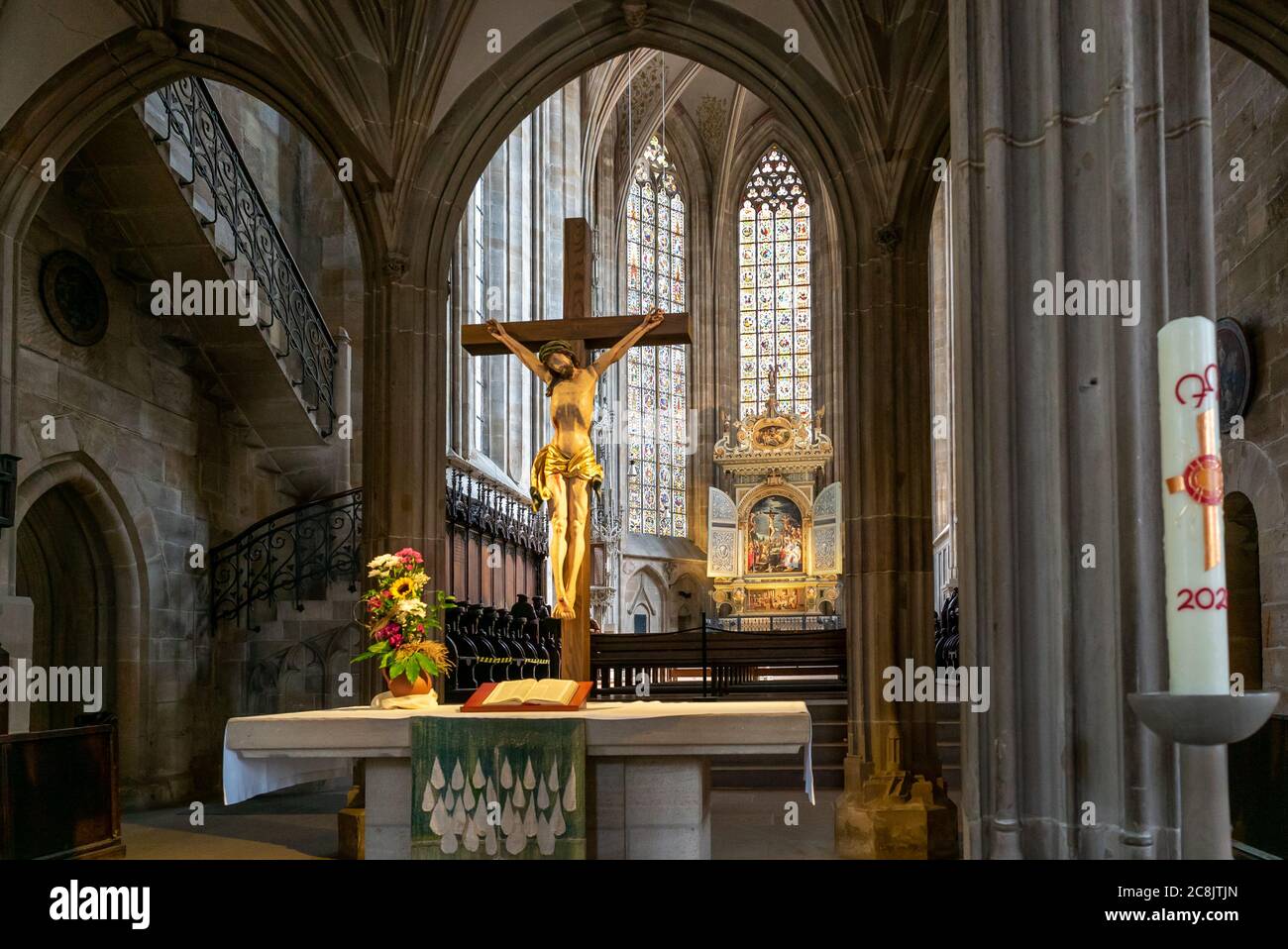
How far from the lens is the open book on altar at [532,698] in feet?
16.7

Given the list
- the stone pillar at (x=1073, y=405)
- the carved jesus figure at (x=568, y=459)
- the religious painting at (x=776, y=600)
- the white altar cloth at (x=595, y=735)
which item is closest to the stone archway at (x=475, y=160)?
the carved jesus figure at (x=568, y=459)

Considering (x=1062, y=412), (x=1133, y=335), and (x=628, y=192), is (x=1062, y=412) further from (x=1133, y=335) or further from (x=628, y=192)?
(x=628, y=192)

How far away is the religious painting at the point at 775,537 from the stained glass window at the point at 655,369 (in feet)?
5.53

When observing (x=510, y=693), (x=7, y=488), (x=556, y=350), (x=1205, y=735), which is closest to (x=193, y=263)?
(x=7, y=488)

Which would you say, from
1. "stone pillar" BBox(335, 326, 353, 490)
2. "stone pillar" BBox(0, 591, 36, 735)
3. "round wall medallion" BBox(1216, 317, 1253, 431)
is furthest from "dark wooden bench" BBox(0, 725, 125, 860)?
"round wall medallion" BBox(1216, 317, 1253, 431)

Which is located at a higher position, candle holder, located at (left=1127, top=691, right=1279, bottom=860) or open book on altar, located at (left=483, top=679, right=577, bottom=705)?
candle holder, located at (left=1127, top=691, right=1279, bottom=860)

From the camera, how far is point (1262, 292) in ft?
29.1

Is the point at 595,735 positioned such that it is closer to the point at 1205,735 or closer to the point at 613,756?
the point at 613,756

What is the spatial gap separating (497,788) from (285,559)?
7.05 meters

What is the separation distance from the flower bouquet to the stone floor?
2.50 m

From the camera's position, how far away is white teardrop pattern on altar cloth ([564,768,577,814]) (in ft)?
15.6

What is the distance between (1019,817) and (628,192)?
23.2 meters

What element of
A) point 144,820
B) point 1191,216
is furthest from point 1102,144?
point 144,820

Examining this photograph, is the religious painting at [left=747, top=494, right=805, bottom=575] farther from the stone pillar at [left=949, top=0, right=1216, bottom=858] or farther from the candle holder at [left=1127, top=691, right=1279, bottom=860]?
the candle holder at [left=1127, top=691, right=1279, bottom=860]
